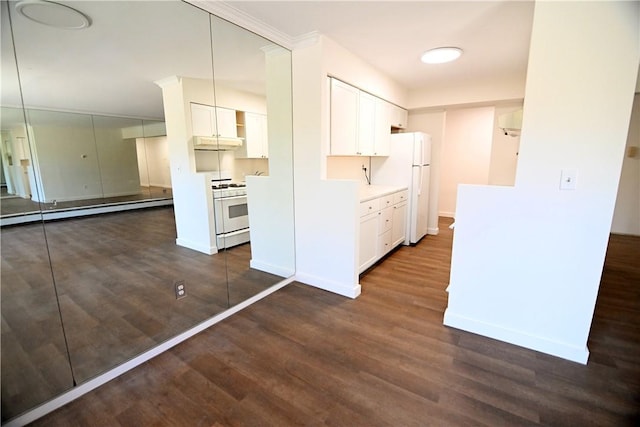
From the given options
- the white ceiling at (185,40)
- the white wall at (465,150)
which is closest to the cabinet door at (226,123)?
the white ceiling at (185,40)

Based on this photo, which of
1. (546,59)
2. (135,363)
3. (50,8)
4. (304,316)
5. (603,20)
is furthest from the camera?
(304,316)

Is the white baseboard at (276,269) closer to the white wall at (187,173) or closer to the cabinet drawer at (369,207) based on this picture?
the white wall at (187,173)

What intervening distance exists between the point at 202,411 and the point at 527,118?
271 centimetres

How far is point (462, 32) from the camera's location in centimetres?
259

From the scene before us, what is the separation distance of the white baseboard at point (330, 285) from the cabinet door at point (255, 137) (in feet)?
4.57

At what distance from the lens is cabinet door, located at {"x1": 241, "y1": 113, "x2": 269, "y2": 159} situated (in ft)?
9.13

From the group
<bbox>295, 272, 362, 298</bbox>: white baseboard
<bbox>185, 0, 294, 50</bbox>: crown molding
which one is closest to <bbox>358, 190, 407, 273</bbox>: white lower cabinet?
<bbox>295, 272, 362, 298</bbox>: white baseboard

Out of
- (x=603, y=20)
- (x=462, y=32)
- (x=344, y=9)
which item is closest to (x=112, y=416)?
(x=344, y=9)

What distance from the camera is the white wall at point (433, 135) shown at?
4.89m

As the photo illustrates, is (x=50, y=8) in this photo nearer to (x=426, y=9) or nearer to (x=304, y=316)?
(x=426, y=9)

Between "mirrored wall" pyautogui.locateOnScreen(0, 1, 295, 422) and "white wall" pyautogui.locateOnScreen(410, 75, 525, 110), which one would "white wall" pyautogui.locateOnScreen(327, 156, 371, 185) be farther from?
"white wall" pyautogui.locateOnScreen(410, 75, 525, 110)

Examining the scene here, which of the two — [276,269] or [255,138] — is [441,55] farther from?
[276,269]

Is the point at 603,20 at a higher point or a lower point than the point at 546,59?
higher

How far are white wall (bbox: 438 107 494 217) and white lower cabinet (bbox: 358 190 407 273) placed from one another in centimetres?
255
